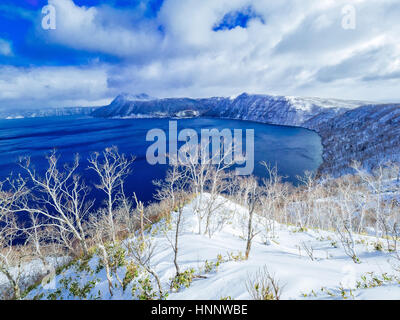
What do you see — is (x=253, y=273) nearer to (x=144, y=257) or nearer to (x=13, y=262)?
(x=144, y=257)

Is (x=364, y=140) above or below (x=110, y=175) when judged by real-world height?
above

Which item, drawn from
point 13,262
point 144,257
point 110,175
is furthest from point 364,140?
point 13,262

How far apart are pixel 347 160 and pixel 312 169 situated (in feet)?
73.5

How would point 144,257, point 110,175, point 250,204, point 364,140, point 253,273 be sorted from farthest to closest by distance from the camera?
point 364,140 < point 250,204 < point 110,175 < point 144,257 < point 253,273

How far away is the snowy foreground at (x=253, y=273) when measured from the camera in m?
7.26

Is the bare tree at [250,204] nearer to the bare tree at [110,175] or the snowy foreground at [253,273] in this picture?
the snowy foreground at [253,273]

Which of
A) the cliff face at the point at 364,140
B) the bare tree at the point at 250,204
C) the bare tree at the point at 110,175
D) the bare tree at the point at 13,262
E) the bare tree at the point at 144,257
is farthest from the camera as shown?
the cliff face at the point at 364,140

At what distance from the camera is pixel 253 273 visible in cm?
862

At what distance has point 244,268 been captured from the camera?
9305 mm

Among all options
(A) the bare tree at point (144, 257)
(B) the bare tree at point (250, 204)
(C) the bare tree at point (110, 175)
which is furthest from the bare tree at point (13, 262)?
Answer: (B) the bare tree at point (250, 204)

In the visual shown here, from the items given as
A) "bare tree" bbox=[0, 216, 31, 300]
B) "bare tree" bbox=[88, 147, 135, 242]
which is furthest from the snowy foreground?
"bare tree" bbox=[88, 147, 135, 242]

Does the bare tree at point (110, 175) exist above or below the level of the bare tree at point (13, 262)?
above

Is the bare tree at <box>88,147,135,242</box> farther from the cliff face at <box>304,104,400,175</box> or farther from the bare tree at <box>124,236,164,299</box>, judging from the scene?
the cliff face at <box>304,104,400,175</box>

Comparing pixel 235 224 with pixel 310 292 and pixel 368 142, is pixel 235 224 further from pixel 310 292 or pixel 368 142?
pixel 368 142
